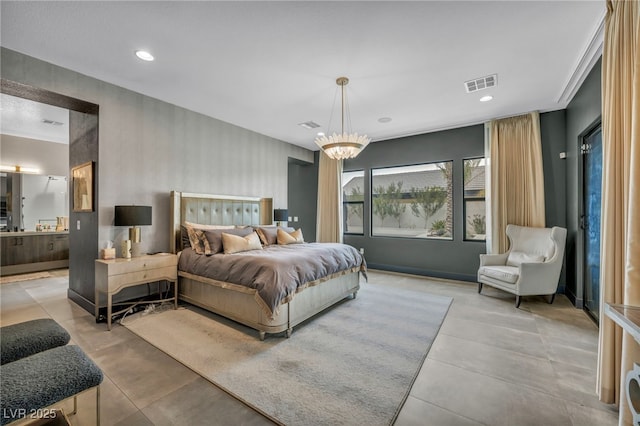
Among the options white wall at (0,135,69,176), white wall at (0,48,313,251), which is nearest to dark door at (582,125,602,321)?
white wall at (0,48,313,251)

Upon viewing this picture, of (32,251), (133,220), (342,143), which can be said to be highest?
(342,143)

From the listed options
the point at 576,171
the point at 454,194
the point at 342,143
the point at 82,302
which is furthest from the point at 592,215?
the point at 82,302

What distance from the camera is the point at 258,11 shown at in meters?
2.21

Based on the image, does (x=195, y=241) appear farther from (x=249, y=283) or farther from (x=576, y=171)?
(x=576, y=171)

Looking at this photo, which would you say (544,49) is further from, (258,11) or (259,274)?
(259,274)

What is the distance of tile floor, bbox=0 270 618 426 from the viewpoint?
67.9 inches

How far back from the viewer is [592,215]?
3.44m

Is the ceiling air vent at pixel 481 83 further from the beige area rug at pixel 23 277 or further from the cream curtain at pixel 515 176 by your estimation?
the beige area rug at pixel 23 277

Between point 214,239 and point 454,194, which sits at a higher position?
point 454,194

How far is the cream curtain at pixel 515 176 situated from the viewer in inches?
172

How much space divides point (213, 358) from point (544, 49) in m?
4.44

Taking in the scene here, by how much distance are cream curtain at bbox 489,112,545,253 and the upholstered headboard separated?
14.0 feet

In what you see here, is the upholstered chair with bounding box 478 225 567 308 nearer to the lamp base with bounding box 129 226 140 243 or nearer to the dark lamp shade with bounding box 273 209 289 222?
the dark lamp shade with bounding box 273 209 289 222

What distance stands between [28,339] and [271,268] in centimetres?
173
